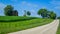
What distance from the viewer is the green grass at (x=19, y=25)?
4707 mm

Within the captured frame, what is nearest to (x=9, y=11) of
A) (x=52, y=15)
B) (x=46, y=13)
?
(x=46, y=13)

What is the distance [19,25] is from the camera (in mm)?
4938

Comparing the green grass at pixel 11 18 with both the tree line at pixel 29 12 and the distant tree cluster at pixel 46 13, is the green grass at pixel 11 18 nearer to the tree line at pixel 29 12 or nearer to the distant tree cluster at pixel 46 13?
the tree line at pixel 29 12

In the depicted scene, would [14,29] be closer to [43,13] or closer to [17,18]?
[17,18]

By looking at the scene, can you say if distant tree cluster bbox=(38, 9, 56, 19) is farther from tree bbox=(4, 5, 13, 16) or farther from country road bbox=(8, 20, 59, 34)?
tree bbox=(4, 5, 13, 16)

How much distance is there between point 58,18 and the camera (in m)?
5.47

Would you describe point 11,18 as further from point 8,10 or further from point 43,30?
point 43,30

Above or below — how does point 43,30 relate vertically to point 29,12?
below

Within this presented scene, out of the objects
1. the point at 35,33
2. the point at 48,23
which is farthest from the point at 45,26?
the point at 35,33

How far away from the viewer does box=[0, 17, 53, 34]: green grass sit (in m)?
4.71

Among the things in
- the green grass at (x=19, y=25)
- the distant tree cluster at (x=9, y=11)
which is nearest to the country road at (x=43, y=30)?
the green grass at (x=19, y=25)

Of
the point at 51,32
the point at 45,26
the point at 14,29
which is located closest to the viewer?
the point at 14,29

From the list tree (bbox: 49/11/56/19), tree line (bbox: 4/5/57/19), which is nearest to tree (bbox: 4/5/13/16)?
tree line (bbox: 4/5/57/19)

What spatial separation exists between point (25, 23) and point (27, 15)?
24 centimetres
